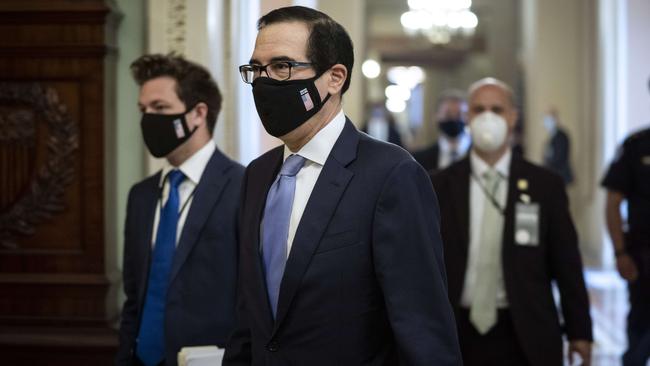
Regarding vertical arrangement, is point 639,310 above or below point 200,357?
below

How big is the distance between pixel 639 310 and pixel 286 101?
358 cm

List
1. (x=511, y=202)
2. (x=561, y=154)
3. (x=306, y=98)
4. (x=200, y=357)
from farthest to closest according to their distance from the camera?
(x=561, y=154) < (x=511, y=202) < (x=200, y=357) < (x=306, y=98)

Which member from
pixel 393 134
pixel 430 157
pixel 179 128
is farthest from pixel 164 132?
pixel 393 134

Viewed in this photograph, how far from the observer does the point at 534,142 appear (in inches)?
667

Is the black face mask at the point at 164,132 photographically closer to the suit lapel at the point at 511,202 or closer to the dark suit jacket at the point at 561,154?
the suit lapel at the point at 511,202

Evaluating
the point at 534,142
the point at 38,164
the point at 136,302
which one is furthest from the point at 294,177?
the point at 534,142

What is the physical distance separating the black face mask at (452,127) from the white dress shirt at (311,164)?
5.10 metres

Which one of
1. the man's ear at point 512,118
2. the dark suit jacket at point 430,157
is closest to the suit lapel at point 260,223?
the man's ear at point 512,118

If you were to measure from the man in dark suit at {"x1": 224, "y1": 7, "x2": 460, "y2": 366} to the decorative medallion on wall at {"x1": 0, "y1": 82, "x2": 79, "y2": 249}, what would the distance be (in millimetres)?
1983

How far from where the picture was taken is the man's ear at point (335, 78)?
2.45 m

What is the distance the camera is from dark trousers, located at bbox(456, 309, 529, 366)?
13.4 ft

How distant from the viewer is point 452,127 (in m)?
7.49

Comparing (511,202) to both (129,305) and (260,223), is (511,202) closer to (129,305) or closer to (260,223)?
(129,305)

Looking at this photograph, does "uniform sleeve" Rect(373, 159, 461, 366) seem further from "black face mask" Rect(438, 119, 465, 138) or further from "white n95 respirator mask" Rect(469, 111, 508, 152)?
"black face mask" Rect(438, 119, 465, 138)
